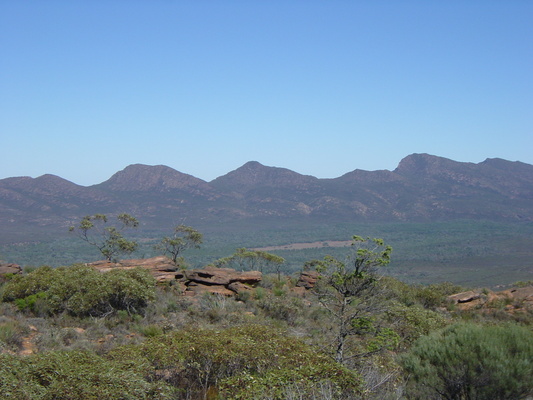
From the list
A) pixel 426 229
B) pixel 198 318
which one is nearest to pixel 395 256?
pixel 426 229

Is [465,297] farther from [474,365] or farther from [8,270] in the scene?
[8,270]

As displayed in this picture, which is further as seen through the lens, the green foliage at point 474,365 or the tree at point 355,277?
the tree at point 355,277

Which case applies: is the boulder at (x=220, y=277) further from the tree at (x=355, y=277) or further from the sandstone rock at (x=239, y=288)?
the tree at (x=355, y=277)

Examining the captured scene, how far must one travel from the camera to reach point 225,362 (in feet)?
37.2

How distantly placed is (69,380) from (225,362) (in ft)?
12.6

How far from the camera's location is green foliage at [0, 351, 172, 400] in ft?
27.0

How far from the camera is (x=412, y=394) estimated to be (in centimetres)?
1215

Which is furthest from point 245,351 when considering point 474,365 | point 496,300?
point 496,300

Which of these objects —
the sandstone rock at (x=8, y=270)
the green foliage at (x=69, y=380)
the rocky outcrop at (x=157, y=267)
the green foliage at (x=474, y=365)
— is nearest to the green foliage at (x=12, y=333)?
the green foliage at (x=69, y=380)

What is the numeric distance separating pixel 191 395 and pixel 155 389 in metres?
2.02

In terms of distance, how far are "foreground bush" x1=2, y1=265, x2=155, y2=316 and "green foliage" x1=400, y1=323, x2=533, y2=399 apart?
1256cm

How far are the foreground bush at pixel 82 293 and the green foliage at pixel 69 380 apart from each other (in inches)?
383

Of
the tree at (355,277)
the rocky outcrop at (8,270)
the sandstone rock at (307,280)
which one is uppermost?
the tree at (355,277)

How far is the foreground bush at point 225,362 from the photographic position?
1005cm
